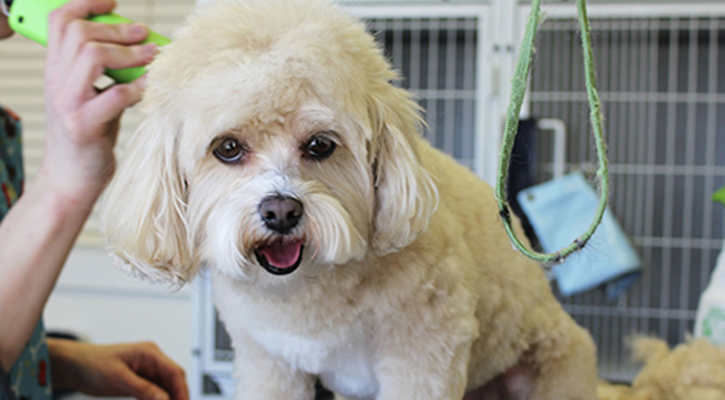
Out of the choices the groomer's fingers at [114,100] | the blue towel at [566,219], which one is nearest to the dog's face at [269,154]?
the groomer's fingers at [114,100]

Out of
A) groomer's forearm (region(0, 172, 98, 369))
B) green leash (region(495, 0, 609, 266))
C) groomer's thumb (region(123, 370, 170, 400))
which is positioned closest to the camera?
green leash (region(495, 0, 609, 266))

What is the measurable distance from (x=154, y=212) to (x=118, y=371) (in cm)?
41

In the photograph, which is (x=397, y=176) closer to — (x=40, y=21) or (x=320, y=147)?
(x=320, y=147)

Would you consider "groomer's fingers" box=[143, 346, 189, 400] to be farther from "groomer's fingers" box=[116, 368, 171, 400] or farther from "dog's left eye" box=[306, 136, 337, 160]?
"dog's left eye" box=[306, 136, 337, 160]

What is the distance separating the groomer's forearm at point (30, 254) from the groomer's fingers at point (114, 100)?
0.10 meters

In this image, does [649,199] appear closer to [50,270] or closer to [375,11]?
[375,11]

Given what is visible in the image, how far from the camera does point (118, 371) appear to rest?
809 mm

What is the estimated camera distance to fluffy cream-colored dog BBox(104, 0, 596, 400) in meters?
0.43

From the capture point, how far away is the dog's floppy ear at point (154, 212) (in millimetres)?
475

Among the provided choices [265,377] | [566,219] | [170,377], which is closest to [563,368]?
[265,377]

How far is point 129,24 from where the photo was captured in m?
0.61

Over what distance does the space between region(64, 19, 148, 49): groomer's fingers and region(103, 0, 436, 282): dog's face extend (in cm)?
16

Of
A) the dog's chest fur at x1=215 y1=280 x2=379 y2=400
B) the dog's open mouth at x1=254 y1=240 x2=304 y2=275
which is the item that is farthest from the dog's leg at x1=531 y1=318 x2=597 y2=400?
the dog's open mouth at x1=254 y1=240 x2=304 y2=275

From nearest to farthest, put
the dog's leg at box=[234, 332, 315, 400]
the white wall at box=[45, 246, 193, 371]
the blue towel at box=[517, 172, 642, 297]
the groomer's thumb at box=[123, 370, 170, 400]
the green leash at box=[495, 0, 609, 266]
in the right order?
1. the green leash at box=[495, 0, 609, 266]
2. the dog's leg at box=[234, 332, 315, 400]
3. the groomer's thumb at box=[123, 370, 170, 400]
4. the blue towel at box=[517, 172, 642, 297]
5. the white wall at box=[45, 246, 193, 371]
